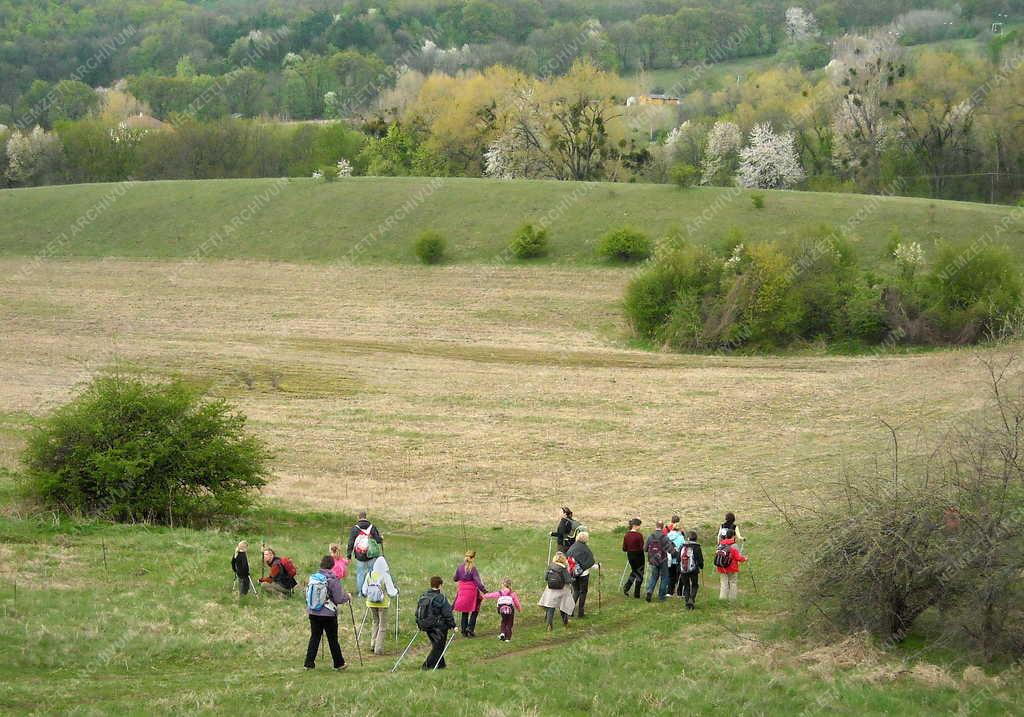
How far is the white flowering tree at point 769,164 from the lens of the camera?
88000 millimetres

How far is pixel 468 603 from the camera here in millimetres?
16312

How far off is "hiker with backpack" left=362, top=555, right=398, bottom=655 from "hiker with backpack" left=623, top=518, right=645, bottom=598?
15.0ft

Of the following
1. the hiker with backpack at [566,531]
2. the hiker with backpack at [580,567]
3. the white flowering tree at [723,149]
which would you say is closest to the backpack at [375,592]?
the hiker with backpack at [580,567]

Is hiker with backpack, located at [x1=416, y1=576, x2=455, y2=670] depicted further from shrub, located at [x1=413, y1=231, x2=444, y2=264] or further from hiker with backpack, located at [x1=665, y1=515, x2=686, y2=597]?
shrub, located at [x1=413, y1=231, x2=444, y2=264]

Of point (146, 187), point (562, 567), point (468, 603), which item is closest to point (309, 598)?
point (468, 603)

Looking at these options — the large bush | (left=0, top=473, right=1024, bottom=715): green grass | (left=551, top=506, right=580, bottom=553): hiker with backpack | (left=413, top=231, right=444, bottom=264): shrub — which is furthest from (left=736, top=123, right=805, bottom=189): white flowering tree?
(left=0, top=473, right=1024, bottom=715): green grass

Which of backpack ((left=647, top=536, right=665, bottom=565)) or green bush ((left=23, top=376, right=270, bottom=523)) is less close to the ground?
green bush ((left=23, top=376, right=270, bottom=523))

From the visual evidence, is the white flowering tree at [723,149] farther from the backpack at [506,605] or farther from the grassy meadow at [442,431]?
the backpack at [506,605]

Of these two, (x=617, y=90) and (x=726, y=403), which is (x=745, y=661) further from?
(x=617, y=90)

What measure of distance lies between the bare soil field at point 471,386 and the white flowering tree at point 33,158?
128ft

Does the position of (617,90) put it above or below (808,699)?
above

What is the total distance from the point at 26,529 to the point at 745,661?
44.3 ft

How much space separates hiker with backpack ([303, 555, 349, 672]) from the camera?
46.8 feet

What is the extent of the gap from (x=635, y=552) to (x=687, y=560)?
3.98 feet
